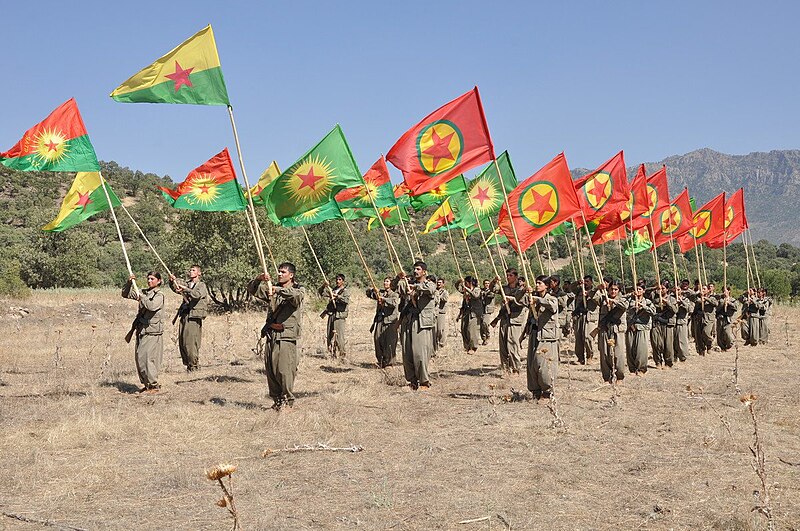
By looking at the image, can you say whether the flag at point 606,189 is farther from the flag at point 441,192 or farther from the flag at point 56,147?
the flag at point 56,147

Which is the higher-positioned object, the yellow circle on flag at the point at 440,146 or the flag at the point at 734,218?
the yellow circle on flag at the point at 440,146

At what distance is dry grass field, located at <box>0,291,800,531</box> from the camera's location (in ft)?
18.2

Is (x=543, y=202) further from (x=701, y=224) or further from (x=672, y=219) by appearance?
(x=701, y=224)

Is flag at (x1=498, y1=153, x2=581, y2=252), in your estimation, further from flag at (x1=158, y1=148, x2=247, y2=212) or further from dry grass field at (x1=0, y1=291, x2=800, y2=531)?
flag at (x1=158, y1=148, x2=247, y2=212)

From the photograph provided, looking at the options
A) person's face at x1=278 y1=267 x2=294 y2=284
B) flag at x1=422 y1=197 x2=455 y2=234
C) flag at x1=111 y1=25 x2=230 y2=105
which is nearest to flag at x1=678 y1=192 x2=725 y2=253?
flag at x1=422 y1=197 x2=455 y2=234

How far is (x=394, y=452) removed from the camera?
7445 millimetres

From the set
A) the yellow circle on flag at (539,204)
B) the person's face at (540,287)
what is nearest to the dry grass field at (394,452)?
the person's face at (540,287)

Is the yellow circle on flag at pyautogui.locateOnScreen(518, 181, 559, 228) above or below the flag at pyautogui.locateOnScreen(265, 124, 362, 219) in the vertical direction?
below

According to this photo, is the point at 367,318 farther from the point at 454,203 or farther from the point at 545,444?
the point at 545,444

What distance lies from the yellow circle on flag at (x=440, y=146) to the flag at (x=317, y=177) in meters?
1.07

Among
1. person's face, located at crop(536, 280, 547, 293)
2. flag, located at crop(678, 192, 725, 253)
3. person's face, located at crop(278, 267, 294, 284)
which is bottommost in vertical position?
person's face, located at crop(536, 280, 547, 293)

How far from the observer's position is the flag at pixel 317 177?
10305mm

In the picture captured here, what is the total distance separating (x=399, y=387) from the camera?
1150 cm

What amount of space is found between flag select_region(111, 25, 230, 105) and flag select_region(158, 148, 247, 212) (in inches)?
101
